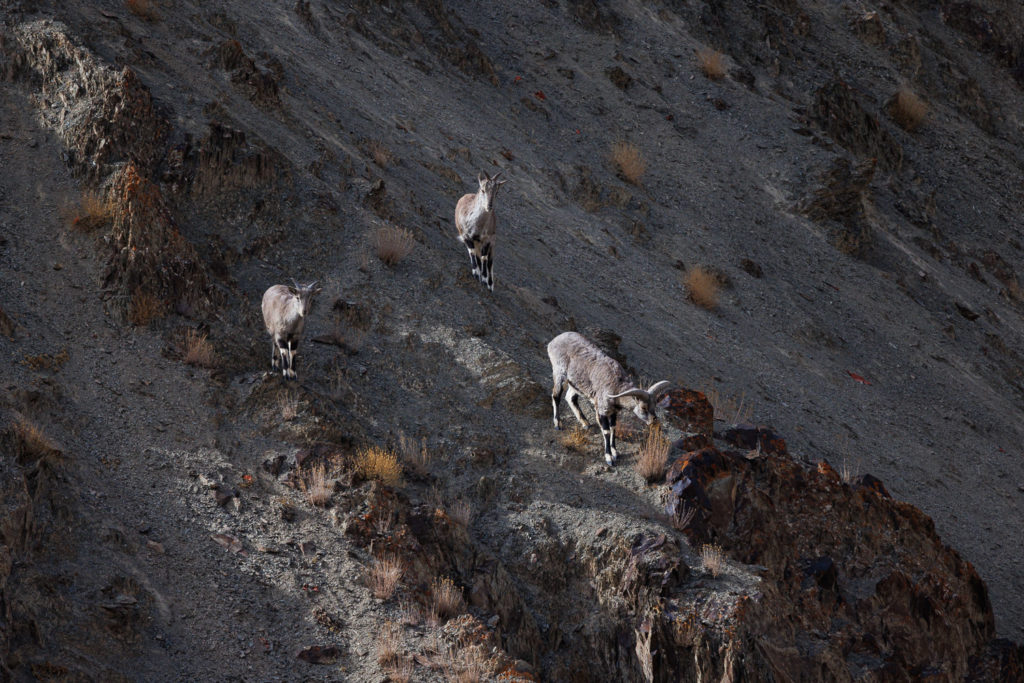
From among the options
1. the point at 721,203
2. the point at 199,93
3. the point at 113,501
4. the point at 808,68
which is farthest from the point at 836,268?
the point at 113,501

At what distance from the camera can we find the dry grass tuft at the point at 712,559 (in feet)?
39.1

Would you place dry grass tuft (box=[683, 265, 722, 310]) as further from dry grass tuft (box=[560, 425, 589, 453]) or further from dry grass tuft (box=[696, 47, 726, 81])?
dry grass tuft (box=[696, 47, 726, 81])

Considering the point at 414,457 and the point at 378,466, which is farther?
the point at 414,457

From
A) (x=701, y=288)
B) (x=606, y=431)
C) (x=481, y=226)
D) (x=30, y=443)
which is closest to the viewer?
(x=30, y=443)

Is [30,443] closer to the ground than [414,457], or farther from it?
closer to the ground

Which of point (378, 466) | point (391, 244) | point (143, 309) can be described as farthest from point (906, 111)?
point (143, 309)

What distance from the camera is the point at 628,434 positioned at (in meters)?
14.3

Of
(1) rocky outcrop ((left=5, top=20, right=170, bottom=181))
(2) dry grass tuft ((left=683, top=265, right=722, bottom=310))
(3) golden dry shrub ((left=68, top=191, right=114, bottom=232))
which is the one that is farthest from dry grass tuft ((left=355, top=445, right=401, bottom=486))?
(2) dry grass tuft ((left=683, top=265, right=722, bottom=310))

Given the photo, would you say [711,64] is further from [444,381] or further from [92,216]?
[92,216]

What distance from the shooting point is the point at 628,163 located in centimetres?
2681

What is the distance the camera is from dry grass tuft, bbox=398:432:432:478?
1346 centimetres

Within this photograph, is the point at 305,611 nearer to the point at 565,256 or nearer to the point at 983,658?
the point at 983,658

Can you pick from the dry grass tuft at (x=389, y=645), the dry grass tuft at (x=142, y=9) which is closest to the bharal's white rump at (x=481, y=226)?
the dry grass tuft at (x=389, y=645)

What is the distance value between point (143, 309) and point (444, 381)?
15.6 ft
